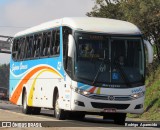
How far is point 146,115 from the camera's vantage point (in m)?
32.6

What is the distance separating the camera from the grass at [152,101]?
31969mm

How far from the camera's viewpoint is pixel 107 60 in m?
20.1

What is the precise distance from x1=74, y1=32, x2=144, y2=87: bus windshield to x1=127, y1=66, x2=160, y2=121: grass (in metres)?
10.0

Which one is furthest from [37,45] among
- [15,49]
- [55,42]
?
[15,49]

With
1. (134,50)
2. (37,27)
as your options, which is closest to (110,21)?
(134,50)

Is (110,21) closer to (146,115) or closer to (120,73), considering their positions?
(120,73)

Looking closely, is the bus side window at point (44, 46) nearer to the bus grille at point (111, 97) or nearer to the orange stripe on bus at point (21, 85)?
the orange stripe on bus at point (21, 85)

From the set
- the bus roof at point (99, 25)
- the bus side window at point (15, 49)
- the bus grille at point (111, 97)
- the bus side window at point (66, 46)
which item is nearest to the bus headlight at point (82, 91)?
the bus grille at point (111, 97)

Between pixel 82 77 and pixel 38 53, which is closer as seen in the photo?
pixel 82 77

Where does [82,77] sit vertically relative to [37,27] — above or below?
below

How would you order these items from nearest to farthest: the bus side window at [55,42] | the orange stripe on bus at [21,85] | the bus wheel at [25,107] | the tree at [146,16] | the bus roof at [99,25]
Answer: the bus roof at [99,25]
the bus side window at [55,42]
the orange stripe on bus at [21,85]
the bus wheel at [25,107]
the tree at [146,16]

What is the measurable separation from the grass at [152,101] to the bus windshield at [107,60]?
32.9 ft

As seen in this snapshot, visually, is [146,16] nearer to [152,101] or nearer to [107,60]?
[152,101]

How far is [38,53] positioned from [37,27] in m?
1.67
